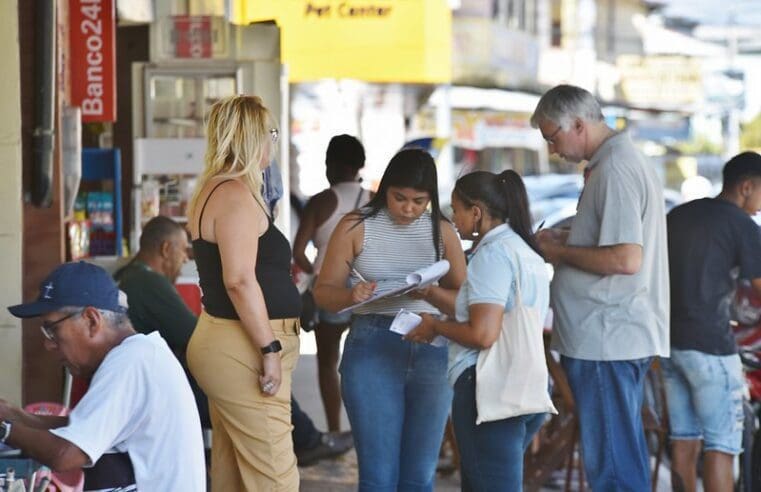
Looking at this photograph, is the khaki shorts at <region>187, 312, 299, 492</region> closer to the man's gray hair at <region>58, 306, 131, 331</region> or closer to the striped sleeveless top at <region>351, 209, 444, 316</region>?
the striped sleeveless top at <region>351, 209, 444, 316</region>

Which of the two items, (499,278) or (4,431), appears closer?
(4,431)

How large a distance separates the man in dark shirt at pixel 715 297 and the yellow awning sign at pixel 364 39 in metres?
11.1

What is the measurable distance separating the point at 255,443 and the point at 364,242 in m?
0.97

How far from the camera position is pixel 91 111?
7949 mm

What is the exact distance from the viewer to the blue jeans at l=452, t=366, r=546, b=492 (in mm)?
4902

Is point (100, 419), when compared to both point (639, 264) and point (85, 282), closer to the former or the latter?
point (85, 282)

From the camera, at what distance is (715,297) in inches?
245

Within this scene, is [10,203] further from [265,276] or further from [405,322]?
[405,322]

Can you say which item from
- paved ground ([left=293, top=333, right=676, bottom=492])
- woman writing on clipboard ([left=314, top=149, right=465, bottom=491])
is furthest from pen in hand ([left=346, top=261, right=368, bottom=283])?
paved ground ([left=293, top=333, right=676, bottom=492])

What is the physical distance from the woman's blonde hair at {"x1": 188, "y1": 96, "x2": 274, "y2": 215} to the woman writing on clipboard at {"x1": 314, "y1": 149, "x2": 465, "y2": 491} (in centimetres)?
67

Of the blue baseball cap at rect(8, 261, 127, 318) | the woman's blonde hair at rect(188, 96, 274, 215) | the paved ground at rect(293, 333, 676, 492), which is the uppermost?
the woman's blonde hair at rect(188, 96, 274, 215)

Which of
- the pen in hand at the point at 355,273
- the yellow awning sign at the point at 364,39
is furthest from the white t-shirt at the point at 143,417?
the yellow awning sign at the point at 364,39

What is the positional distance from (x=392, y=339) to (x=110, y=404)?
6.53 feet

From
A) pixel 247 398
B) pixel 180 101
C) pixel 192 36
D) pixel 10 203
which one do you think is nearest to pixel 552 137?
pixel 247 398
